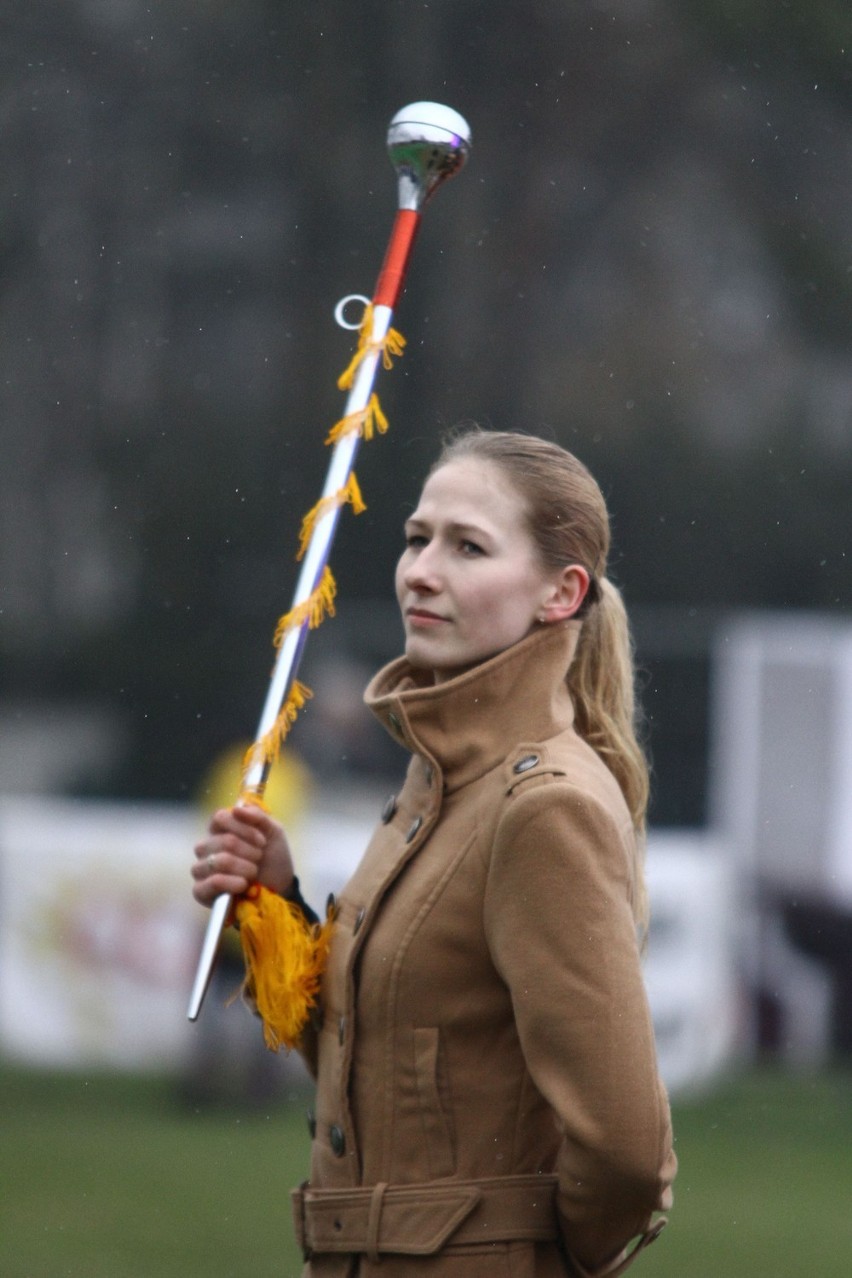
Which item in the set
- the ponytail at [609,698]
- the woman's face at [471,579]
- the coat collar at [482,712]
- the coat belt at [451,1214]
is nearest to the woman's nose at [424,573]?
the woman's face at [471,579]

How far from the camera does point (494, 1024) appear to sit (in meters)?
2.49

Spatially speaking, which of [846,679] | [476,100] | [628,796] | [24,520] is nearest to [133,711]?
[24,520]

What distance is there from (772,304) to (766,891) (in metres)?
8.30

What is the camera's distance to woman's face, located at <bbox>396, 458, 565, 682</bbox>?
2.62m

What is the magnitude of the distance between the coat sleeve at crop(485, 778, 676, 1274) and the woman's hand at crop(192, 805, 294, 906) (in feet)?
1.34

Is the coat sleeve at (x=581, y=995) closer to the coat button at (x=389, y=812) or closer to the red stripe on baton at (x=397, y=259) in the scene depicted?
the coat button at (x=389, y=812)

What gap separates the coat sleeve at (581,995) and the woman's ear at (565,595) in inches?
10.5

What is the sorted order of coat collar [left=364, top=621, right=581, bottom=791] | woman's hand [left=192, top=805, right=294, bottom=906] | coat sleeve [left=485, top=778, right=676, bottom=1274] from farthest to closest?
woman's hand [left=192, top=805, right=294, bottom=906], coat collar [left=364, top=621, right=581, bottom=791], coat sleeve [left=485, top=778, right=676, bottom=1274]

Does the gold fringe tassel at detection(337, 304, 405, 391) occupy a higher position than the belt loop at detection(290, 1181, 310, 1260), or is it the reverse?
the gold fringe tassel at detection(337, 304, 405, 391)

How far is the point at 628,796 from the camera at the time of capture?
2785mm

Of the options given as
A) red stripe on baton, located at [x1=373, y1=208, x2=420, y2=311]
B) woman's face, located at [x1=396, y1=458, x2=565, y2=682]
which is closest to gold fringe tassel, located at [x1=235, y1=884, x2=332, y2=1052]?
woman's face, located at [x1=396, y1=458, x2=565, y2=682]

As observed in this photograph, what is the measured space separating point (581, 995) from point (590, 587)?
22.5 inches

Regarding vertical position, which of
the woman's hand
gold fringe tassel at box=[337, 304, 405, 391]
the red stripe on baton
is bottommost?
the woman's hand

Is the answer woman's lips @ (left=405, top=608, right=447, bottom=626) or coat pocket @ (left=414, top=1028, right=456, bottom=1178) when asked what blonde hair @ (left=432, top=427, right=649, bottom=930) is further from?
coat pocket @ (left=414, top=1028, right=456, bottom=1178)
